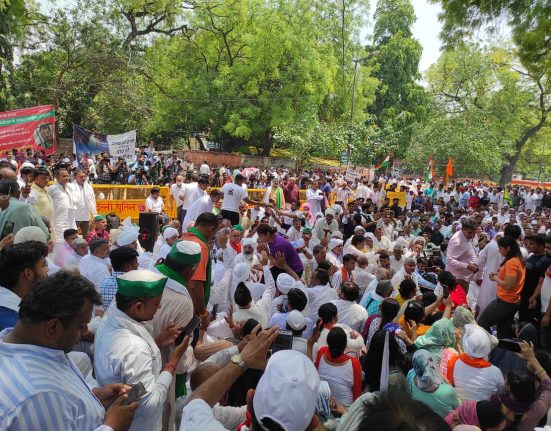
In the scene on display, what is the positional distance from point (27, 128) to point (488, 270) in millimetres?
14011

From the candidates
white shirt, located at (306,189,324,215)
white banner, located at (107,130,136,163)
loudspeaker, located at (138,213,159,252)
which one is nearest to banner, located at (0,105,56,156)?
white banner, located at (107,130,136,163)

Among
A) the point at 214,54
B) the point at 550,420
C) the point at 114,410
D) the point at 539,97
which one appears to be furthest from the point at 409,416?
the point at 539,97

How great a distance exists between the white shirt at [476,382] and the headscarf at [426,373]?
0.42m

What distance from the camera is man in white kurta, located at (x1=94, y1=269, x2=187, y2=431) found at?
89.3 inches

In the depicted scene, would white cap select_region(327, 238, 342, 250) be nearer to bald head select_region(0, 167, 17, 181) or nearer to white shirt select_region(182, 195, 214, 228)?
white shirt select_region(182, 195, 214, 228)

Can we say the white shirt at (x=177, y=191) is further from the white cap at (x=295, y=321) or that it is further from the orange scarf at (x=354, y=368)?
the orange scarf at (x=354, y=368)

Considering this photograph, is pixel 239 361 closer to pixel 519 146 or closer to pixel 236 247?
pixel 236 247

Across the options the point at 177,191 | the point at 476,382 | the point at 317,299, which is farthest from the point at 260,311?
the point at 177,191

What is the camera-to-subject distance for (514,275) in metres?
5.61

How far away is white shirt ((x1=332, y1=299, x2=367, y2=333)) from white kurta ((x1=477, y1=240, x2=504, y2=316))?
2345mm

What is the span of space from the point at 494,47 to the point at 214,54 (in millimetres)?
20904

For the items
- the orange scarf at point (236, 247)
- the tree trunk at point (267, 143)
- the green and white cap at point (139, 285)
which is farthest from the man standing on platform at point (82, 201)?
the tree trunk at point (267, 143)

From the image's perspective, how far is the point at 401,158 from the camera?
4419 centimetres

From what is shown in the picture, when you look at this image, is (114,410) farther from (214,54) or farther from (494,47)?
(494,47)
